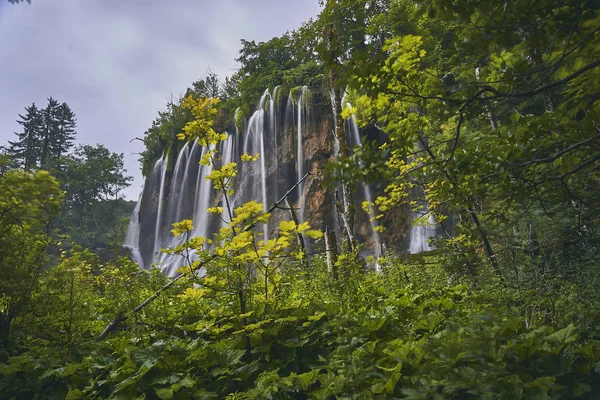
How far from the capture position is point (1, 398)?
2.69 metres

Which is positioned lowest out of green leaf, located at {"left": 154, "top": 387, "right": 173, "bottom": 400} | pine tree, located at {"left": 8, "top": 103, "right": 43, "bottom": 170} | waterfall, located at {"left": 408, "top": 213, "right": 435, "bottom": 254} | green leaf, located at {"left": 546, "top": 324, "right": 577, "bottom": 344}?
green leaf, located at {"left": 154, "top": 387, "right": 173, "bottom": 400}

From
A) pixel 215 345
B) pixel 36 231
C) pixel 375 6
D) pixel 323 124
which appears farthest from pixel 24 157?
pixel 215 345

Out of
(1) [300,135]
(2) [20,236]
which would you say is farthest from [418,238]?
(2) [20,236]

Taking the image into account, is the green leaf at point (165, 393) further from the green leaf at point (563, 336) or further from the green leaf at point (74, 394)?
the green leaf at point (563, 336)

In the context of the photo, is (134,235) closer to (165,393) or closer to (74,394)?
(74,394)

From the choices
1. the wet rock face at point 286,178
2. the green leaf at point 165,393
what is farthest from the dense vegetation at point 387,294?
the wet rock face at point 286,178

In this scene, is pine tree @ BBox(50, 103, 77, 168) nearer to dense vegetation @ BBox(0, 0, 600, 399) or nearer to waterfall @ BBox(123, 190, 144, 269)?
waterfall @ BBox(123, 190, 144, 269)

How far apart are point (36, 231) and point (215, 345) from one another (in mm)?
2705

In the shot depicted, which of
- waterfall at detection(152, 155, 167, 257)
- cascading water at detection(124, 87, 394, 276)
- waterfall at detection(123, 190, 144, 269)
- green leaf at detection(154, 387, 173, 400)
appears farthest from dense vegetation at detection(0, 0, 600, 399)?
waterfall at detection(123, 190, 144, 269)

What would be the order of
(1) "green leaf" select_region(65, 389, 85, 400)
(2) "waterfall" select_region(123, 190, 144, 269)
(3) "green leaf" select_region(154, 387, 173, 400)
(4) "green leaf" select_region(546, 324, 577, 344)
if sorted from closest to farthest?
(4) "green leaf" select_region(546, 324, 577, 344)
(3) "green leaf" select_region(154, 387, 173, 400)
(1) "green leaf" select_region(65, 389, 85, 400)
(2) "waterfall" select_region(123, 190, 144, 269)

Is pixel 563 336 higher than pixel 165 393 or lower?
higher

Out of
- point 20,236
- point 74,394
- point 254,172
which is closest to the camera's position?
point 74,394

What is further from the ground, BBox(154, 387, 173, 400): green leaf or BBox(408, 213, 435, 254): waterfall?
BBox(408, 213, 435, 254): waterfall

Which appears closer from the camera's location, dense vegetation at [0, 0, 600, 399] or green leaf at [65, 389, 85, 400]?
dense vegetation at [0, 0, 600, 399]
